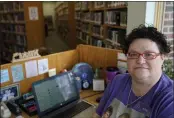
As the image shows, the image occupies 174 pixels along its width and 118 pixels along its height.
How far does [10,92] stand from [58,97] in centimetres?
40

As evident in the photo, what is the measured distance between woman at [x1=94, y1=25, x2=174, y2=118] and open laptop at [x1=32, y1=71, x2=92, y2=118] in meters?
0.48

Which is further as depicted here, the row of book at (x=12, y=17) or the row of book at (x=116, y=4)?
the row of book at (x=12, y=17)

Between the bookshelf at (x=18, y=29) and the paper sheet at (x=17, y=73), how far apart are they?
2408 millimetres

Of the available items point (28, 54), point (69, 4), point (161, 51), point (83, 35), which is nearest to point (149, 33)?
point (161, 51)

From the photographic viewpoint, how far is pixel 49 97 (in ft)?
4.67

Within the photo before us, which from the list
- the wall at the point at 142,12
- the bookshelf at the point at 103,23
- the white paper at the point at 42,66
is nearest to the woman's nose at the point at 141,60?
the white paper at the point at 42,66

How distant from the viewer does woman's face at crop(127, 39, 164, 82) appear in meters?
→ 0.98

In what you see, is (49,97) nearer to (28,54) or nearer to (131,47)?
(28,54)

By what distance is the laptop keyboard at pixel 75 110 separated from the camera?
4.68 feet

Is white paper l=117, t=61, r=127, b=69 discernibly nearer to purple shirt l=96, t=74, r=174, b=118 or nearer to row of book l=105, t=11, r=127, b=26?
purple shirt l=96, t=74, r=174, b=118

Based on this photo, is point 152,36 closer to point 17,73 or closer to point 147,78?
point 147,78

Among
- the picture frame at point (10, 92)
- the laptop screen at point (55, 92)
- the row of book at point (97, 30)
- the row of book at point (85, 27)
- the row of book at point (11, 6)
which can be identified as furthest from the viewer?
the row of book at point (85, 27)

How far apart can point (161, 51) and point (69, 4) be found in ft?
15.6

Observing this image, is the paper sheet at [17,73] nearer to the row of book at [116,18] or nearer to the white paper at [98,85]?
the white paper at [98,85]
